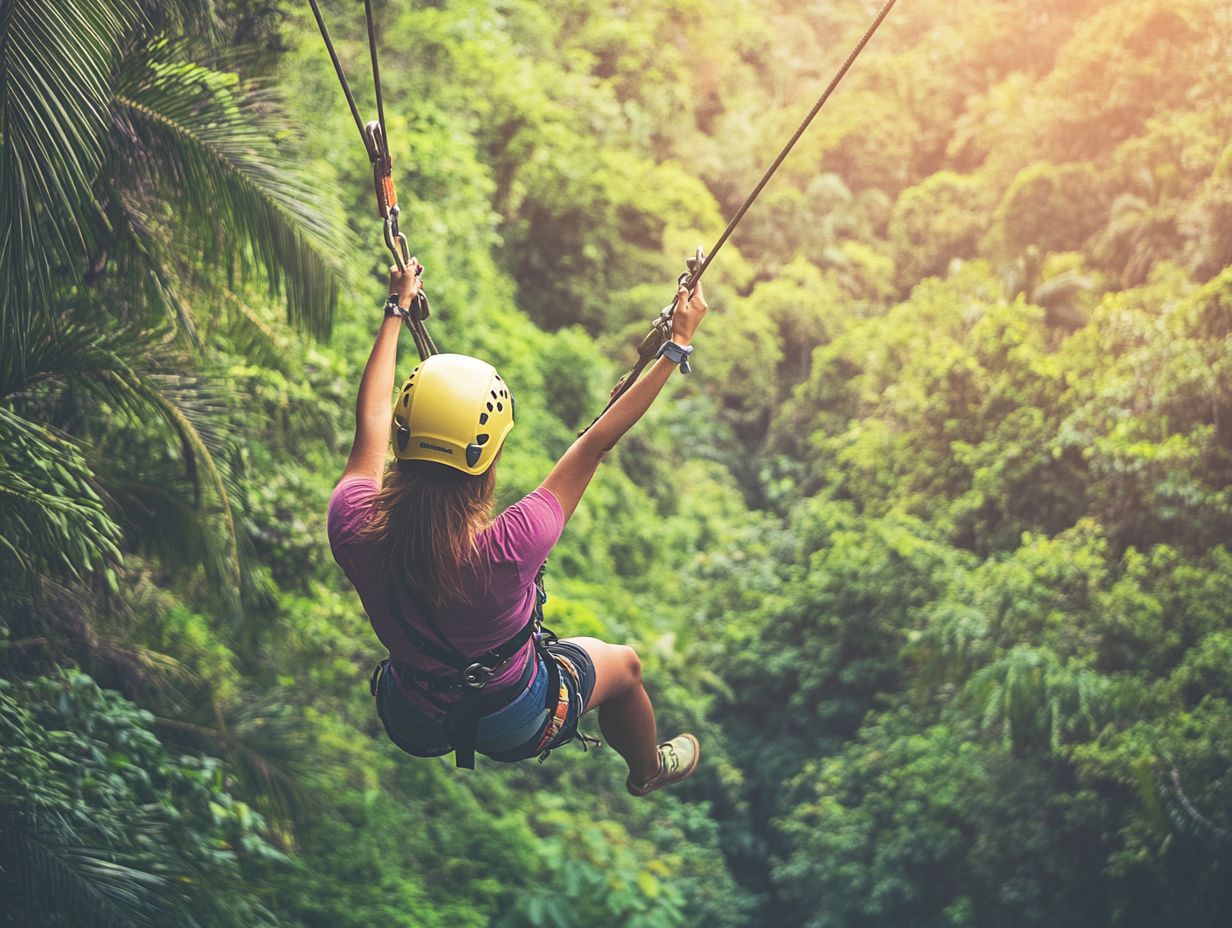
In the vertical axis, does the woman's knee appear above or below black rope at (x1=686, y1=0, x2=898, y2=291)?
below

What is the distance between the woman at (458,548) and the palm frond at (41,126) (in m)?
1.08

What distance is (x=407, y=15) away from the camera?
38.6 ft

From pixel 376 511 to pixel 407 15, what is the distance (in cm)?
1077

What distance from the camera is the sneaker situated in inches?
112

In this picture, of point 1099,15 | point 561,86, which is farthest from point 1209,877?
point 561,86

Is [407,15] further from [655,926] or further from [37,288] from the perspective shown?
[37,288]

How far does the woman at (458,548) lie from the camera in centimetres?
197

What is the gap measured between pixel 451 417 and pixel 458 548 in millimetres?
206

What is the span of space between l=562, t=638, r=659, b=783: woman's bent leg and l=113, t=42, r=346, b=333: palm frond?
219cm

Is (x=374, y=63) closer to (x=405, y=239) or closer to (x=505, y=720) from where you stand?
(x=405, y=239)

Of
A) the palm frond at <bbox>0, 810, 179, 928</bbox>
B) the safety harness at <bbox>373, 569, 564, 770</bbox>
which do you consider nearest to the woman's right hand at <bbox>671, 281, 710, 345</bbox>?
the safety harness at <bbox>373, 569, 564, 770</bbox>

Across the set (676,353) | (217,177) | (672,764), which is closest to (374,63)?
(676,353)

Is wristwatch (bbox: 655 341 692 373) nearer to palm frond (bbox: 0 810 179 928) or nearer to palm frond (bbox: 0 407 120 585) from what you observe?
palm frond (bbox: 0 407 120 585)

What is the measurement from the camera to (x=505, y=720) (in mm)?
2246
